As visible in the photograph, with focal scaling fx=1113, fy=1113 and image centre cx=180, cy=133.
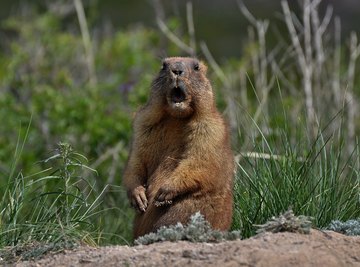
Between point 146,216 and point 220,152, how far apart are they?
57 centimetres

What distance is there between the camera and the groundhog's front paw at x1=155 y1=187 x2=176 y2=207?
638cm

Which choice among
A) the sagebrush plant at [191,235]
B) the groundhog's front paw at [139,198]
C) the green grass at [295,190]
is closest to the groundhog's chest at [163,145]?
the groundhog's front paw at [139,198]

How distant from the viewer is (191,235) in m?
5.81

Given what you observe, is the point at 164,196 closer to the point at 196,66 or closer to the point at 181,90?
the point at 181,90

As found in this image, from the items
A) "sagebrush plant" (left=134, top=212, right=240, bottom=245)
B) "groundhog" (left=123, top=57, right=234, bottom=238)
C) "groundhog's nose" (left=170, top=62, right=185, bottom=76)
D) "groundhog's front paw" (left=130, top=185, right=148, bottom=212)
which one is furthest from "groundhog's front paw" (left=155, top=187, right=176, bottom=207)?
"groundhog's nose" (left=170, top=62, right=185, bottom=76)

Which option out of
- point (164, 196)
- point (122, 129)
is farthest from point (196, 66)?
point (122, 129)

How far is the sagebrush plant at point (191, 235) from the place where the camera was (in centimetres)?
580

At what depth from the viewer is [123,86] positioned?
11125mm

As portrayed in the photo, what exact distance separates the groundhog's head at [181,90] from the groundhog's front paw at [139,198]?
0.50 meters

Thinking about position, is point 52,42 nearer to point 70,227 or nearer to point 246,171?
point 246,171

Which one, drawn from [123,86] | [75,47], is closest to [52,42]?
[75,47]

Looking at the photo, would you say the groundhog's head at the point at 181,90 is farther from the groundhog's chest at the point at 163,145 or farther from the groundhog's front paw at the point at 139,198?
the groundhog's front paw at the point at 139,198

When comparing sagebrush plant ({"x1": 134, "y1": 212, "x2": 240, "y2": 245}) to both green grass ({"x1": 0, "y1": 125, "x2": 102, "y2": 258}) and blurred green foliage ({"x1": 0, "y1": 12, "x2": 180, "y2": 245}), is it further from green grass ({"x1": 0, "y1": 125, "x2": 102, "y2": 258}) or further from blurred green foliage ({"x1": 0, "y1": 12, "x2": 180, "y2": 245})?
blurred green foliage ({"x1": 0, "y1": 12, "x2": 180, "y2": 245})

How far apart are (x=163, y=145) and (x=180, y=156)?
152 millimetres
